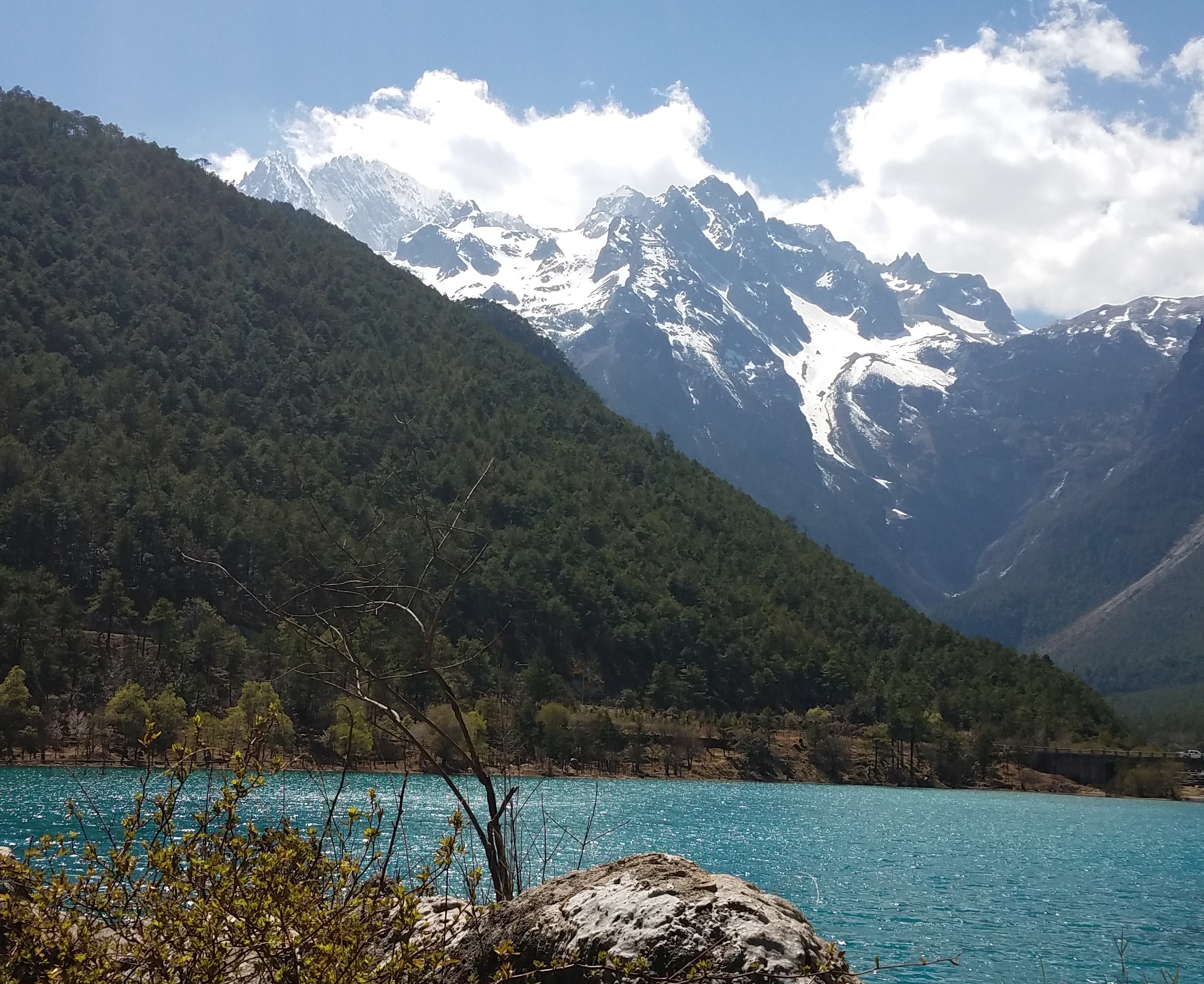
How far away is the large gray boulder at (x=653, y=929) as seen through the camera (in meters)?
5.62

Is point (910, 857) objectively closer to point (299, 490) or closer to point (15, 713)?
point (15, 713)

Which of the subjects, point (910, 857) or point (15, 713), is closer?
point (910, 857)

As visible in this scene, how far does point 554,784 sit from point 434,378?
9976 centimetres

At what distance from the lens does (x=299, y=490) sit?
9756 centimetres

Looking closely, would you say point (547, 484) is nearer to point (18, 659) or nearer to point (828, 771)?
point (828, 771)

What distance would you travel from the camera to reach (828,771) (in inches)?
4683

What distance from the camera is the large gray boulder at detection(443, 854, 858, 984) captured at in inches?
221

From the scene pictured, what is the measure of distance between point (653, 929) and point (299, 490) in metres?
95.7

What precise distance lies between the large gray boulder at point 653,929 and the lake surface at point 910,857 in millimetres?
1765

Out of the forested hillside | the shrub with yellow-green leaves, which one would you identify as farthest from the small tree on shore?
the shrub with yellow-green leaves

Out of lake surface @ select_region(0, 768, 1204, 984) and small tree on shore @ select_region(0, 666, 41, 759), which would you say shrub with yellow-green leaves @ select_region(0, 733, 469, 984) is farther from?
small tree on shore @ select_region(0, 666, 41, 759)

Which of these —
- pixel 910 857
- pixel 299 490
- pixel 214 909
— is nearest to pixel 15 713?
pixel 299 490

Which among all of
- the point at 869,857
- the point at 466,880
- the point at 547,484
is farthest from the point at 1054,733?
the point at 466,880

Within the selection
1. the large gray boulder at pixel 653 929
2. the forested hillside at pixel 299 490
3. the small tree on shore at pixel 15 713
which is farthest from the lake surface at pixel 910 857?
the forested hillside at pixel 299 490
